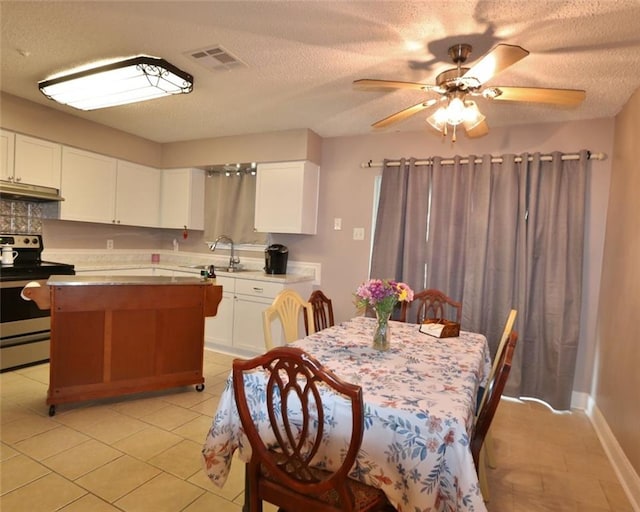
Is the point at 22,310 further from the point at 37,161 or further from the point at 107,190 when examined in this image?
the point at 107,190

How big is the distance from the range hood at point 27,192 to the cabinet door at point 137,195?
2.31 ft

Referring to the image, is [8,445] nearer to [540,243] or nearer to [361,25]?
[361,25]

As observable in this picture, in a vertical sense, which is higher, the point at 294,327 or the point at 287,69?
the point at 287,69

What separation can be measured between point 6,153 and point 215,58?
7.40ft

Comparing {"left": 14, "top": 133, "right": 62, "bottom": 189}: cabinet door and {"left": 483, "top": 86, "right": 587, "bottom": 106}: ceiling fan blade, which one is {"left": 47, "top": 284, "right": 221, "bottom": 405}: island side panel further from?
{"left": 483, "top": 86, "right": 587, "bottom": 106}: ceiling fan blade

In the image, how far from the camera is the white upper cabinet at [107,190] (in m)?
3.76

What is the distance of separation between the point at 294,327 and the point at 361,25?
175cm

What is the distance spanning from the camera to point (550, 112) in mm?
2945

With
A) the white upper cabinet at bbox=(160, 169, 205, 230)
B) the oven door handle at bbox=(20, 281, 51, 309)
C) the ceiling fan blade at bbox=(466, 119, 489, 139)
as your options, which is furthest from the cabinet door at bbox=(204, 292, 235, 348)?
the ceiling fan blade at bbox=(466, 119, 489, 139)

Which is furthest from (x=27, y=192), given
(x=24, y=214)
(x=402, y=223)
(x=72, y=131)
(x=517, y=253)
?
(x=517, y=253)

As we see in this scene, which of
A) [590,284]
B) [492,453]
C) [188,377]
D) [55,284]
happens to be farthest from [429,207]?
[55,284]

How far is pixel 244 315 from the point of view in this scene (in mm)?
3861

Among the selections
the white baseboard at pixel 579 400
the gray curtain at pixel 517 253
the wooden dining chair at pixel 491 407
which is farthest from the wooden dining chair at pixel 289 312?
the white baseboard at pixel 579 400

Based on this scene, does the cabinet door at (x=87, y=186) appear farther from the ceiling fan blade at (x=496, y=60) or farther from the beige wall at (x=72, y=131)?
the ceiling fan blade at (x=496, y=60)
